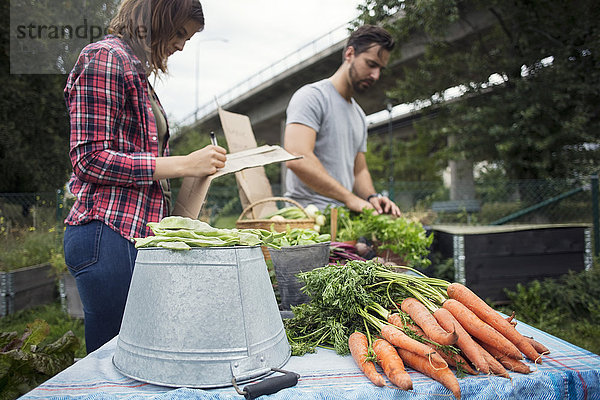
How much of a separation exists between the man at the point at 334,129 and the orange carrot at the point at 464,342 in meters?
1.62

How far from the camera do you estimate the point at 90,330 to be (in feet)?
5.29

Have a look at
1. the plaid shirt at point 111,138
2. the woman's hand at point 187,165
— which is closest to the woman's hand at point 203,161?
the woman's hand at point 187,165

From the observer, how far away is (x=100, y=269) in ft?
5.07

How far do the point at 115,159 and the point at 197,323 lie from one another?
32.1 inches

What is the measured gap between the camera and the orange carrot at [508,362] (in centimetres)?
112

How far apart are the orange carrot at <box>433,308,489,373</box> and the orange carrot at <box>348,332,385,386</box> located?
0.77 ft

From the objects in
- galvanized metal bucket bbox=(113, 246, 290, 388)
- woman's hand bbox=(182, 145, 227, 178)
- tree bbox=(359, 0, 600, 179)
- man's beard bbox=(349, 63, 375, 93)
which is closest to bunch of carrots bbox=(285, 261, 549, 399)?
galvanized metal bucket bbox=(113, 246, 290, 388)

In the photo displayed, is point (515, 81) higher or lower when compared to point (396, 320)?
higher

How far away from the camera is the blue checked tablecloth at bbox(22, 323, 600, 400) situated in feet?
3.16

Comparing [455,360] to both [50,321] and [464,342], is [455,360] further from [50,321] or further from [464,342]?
[50,321]

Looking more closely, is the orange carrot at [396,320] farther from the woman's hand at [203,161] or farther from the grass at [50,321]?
the grass at [50,321]

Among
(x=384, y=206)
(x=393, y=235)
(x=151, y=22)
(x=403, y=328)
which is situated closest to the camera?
(x=403, y=328)

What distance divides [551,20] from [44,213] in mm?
11625

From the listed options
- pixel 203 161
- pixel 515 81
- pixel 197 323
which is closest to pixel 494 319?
pixel 197 323
